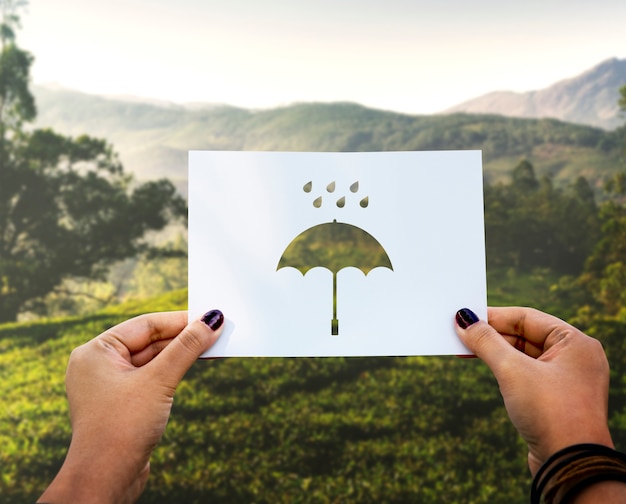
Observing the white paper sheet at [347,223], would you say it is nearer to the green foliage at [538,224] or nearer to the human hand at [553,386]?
the human hand at [553,386]

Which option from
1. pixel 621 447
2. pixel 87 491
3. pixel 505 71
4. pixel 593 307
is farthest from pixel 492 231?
pixel 87 491

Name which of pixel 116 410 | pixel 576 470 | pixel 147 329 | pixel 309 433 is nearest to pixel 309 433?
pixel 309 433

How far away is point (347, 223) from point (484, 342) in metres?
0.32

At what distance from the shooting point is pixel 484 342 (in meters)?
0.90

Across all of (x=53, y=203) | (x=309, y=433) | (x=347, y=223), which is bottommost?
(x=309, y=433)

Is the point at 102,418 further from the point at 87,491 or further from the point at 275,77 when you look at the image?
the point at 275,77

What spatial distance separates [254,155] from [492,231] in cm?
300

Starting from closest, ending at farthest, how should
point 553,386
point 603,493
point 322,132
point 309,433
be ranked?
point 603,493
point 553,386
point 309,433
point 322,132

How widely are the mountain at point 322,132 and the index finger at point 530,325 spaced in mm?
2958

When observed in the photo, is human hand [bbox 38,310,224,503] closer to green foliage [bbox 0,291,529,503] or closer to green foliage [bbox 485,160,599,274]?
green foliage [bbox 0,291,529,503]

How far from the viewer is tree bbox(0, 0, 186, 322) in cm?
364

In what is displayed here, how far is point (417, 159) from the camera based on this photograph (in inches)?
40.0

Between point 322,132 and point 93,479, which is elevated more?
point 322,132

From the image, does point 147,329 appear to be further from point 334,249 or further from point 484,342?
point 334,249
